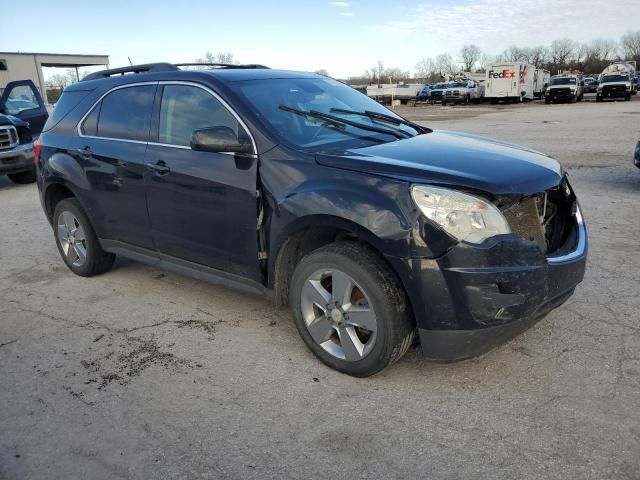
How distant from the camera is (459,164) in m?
3.26

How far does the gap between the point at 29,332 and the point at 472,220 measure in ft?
11.0

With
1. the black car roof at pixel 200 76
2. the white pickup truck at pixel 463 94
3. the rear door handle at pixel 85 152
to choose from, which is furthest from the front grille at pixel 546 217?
the white pickup truck at pixel 463 94

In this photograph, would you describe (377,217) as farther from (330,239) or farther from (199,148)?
(199,148)

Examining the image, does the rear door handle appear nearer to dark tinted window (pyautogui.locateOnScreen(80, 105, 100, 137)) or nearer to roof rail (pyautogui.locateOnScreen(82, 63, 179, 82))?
dark tinted window (pyautogui.locateOnScreen(80, 105, 100, 137))

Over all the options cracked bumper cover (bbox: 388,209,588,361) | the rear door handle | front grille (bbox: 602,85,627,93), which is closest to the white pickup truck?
front grille (bbox: 602,85,627,93)

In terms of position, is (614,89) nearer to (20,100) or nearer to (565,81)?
(565,81)

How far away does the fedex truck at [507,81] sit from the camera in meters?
41.6

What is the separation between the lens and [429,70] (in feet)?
486

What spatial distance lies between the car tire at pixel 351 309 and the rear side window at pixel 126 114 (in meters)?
1.92

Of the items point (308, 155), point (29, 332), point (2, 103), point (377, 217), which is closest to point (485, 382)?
point (377, 217)

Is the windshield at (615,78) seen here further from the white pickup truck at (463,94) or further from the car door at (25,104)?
the car door at (25,104)

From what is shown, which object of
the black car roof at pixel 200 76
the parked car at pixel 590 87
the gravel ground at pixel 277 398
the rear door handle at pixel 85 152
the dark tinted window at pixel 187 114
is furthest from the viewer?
the parked car at pixel 590 87

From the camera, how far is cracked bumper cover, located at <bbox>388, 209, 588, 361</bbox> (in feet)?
9.50

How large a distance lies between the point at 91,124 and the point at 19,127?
7.76m
